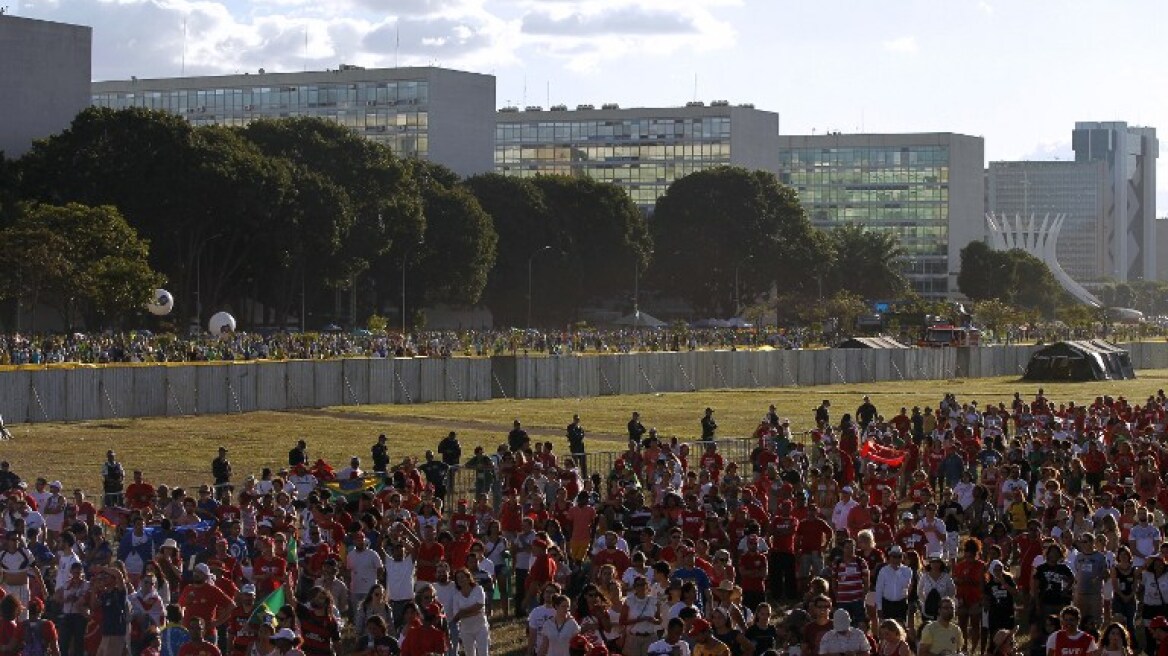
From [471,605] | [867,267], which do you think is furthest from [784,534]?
[867,267]

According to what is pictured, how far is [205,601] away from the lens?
16.8 m

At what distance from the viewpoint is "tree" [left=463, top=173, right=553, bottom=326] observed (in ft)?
392

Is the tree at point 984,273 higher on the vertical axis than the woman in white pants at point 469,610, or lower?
higher

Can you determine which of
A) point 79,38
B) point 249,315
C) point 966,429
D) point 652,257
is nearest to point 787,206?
point 652,257

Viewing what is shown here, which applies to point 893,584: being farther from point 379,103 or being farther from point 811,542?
point 379,103

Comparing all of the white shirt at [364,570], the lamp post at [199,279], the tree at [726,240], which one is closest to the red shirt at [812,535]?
the white shirt at [364,570]

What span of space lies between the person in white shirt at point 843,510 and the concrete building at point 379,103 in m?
115

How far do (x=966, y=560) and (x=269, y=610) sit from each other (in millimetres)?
7477

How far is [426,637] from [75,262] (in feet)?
219

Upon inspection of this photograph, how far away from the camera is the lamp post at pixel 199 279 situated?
307 feet

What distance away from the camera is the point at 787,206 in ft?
456

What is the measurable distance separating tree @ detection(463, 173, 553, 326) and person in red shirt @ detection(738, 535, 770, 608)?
3854 inches

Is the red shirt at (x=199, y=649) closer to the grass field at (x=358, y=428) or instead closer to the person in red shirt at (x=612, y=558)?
the person in red shirt at (x=612, y=558)

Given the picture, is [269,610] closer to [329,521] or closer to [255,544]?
[255,544]
